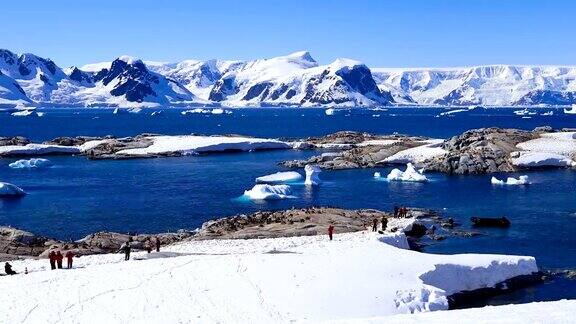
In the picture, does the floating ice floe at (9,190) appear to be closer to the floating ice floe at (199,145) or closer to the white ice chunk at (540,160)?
the floating ice floe at (199,145)

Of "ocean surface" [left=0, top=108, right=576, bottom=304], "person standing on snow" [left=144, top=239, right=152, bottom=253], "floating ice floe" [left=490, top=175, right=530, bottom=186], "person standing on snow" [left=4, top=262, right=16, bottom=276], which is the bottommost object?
"ocean surface" [left=0, top=108, right=576, bottom=304]

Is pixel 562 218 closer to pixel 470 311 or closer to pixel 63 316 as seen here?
pixel 470 311

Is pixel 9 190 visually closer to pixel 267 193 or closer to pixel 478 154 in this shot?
pixel 267 193

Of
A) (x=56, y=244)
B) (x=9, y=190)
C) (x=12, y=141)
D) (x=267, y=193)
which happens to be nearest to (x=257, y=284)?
(x=56, y=244)

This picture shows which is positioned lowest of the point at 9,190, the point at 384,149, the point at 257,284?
the point at 9,190

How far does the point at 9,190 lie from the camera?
71625 millimetres

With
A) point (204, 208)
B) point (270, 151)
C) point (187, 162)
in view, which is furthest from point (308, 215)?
point (270, 151)

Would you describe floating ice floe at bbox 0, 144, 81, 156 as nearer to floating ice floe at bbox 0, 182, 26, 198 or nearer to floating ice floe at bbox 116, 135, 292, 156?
floating ice floe at bbox 116, 135, 292, 156

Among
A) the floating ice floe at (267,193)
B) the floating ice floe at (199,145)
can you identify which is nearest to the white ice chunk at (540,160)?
the floating ice floe at (267,193)

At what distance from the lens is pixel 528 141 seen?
338 ft

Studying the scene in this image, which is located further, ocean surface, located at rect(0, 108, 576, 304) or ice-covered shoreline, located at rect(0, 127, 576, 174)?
ice-covered shoreline, located at rect(0, 127, 576, 174)

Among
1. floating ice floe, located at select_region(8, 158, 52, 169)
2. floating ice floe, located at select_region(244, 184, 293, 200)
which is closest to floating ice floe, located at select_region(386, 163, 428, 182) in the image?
floating ice floe, located at select_region(244, 184, 293, 200)

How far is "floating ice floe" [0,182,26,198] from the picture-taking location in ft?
233

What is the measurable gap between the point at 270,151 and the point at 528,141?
45180mm
